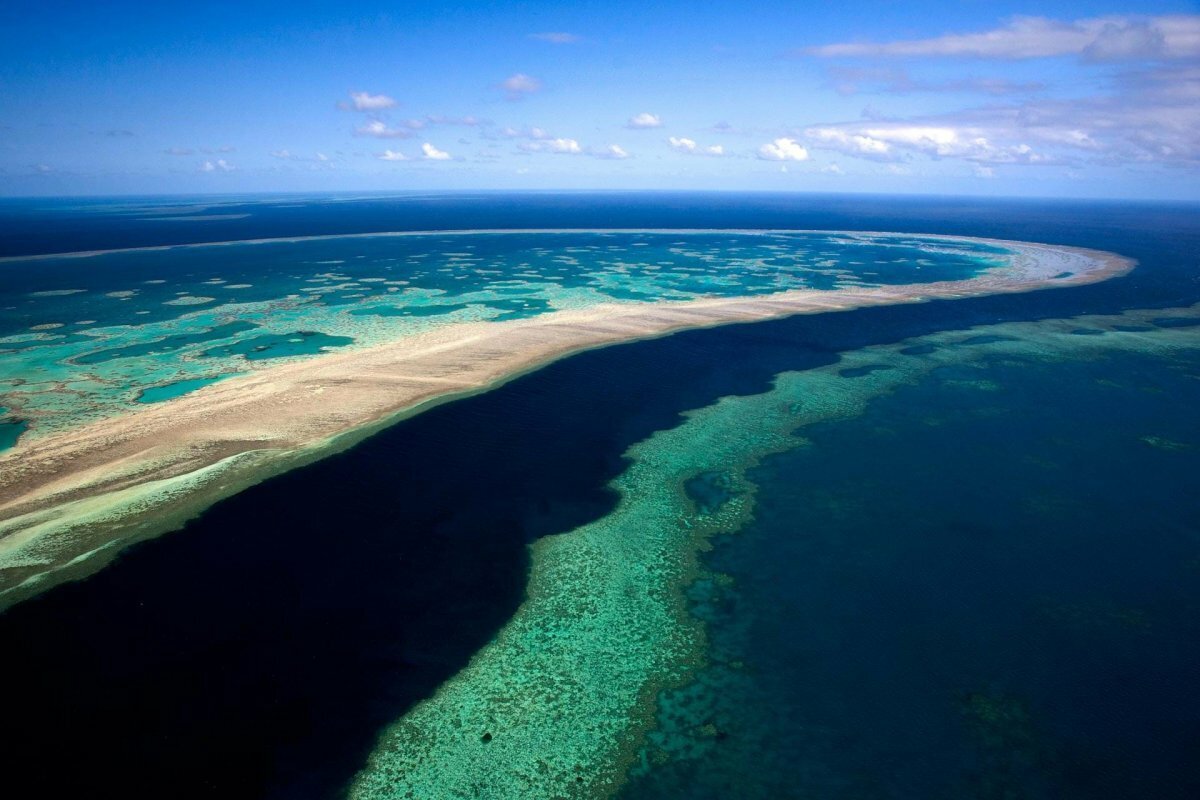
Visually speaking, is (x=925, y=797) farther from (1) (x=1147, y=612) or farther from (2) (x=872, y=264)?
(2) (x=872, y=264)

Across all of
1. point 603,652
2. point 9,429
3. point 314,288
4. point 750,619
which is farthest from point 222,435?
point 314,288

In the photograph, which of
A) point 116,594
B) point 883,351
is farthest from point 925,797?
point 883,351

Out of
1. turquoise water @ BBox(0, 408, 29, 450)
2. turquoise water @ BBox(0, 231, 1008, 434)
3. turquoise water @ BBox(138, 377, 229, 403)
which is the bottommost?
turquoise water @ BBox(0, 408, 29, 450)

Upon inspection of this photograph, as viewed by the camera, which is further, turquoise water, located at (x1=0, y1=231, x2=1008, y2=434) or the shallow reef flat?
turquoise water, located at (x1=0, y1=231, x2=1008, y2=434)

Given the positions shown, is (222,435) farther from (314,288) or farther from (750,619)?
(314,288)

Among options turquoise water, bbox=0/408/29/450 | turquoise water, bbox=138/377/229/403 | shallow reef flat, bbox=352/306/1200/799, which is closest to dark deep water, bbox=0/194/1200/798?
shallow reef flat, bbox=352/306/1200/799

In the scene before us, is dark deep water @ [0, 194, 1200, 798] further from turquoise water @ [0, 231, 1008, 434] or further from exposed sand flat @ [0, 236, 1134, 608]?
turquoise water @ [0, 231, 1008, 434]
